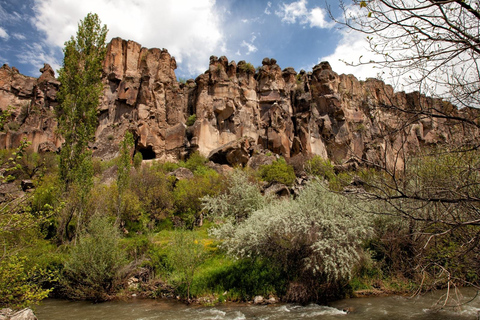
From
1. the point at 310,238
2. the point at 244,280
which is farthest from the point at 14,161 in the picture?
the point at 244,280

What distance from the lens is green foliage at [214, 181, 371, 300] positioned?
1139cm

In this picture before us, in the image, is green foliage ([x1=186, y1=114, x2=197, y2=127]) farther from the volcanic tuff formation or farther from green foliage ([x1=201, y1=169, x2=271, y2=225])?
green foliage ([x1=201, y1=169, x2=271, y2=225])

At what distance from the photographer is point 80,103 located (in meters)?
15.9

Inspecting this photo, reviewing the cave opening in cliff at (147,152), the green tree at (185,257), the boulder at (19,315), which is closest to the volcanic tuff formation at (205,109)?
the cave opening in cliff at (147,152)

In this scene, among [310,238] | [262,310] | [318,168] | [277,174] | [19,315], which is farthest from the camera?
[318,168]

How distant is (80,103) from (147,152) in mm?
26253

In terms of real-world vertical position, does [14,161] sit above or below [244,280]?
above

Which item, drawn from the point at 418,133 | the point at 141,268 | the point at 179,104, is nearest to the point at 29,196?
the point at 141,268

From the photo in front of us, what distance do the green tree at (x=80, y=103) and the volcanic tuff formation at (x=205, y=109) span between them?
22599 mm

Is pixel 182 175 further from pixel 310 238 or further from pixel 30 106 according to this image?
pixel 30 106

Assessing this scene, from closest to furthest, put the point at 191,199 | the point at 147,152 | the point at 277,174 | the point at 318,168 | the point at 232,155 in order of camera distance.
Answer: the point at 191,199 < the point at 277,174 < the point at 318,168 < the point at 232,155 < the point at 147,152

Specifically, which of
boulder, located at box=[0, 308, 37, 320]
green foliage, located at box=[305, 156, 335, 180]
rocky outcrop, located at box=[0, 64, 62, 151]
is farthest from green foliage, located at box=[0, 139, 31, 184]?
rocky outcrop, located at box=[0, 64, 62, 151]

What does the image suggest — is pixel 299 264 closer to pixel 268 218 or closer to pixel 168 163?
pixel 268 218

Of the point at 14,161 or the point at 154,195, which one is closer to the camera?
the point at 14,161
